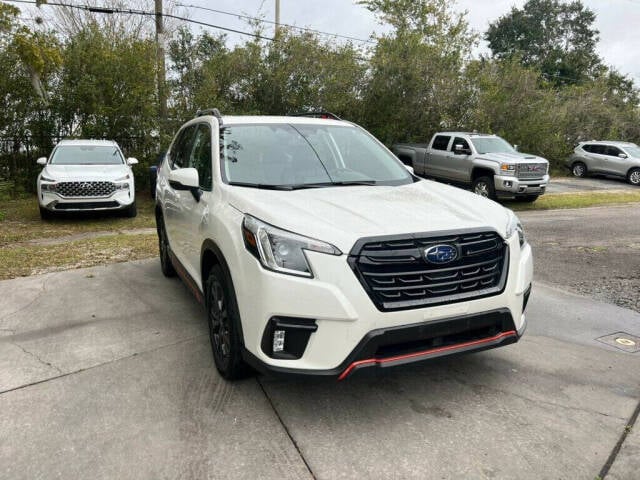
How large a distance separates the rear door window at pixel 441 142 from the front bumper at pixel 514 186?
234 centimetres

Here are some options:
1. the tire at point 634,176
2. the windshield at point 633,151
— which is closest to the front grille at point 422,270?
the tire at point 634,176

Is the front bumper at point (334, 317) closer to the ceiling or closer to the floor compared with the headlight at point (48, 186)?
closer to the ceiling

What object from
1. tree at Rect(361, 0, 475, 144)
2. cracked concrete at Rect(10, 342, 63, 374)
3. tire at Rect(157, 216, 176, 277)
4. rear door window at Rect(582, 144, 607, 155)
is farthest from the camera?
rear door window at Rect(582, 144, 607, 155)

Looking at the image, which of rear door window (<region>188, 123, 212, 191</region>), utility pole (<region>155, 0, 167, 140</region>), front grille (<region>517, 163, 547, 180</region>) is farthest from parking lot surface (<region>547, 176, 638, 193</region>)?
rear door window (<region>188, 123, 212, 191</region>)

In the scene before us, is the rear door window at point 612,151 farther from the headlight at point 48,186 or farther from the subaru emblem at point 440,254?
the subaru emblem at point 440,254

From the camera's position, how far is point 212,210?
3449 mm

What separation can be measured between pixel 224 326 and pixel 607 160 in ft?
73.8

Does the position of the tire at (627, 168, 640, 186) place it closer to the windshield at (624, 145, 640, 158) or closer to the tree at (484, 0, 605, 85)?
the windshield at (624, 145, 640, 158)

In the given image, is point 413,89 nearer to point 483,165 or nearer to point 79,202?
point 483,165

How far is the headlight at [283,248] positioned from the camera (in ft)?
8.68

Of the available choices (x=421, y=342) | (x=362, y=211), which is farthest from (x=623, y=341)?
(x=362, y=211)

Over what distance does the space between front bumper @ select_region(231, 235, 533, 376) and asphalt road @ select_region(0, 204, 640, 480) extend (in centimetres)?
16

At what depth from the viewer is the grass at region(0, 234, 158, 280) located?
6402mm

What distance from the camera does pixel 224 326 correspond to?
10.7 feet
